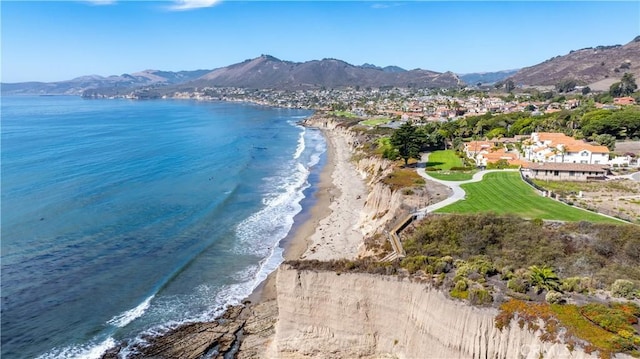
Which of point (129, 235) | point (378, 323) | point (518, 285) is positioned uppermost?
point (518, 285)

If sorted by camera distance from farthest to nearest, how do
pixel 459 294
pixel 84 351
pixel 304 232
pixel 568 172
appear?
pixel 304 232, pixel 568 172, pixel 84 351, pixel 459 294

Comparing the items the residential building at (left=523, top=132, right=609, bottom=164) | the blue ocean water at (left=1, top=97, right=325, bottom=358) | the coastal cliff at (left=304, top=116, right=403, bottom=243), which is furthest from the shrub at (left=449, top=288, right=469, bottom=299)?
the residential building at (left=523, top=132, right=609, bottom=164)

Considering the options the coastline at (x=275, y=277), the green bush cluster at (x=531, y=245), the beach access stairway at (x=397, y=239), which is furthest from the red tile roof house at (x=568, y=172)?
Answer: the beach access stairway at (x=397, y=239)

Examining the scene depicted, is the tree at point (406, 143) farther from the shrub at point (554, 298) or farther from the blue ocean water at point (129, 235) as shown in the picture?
the shrub at point (554, 298)

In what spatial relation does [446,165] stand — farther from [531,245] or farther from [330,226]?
[531,245]

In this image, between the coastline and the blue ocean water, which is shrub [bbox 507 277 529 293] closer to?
the coastline

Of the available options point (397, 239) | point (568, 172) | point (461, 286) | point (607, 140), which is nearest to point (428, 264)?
point (461, 286)
